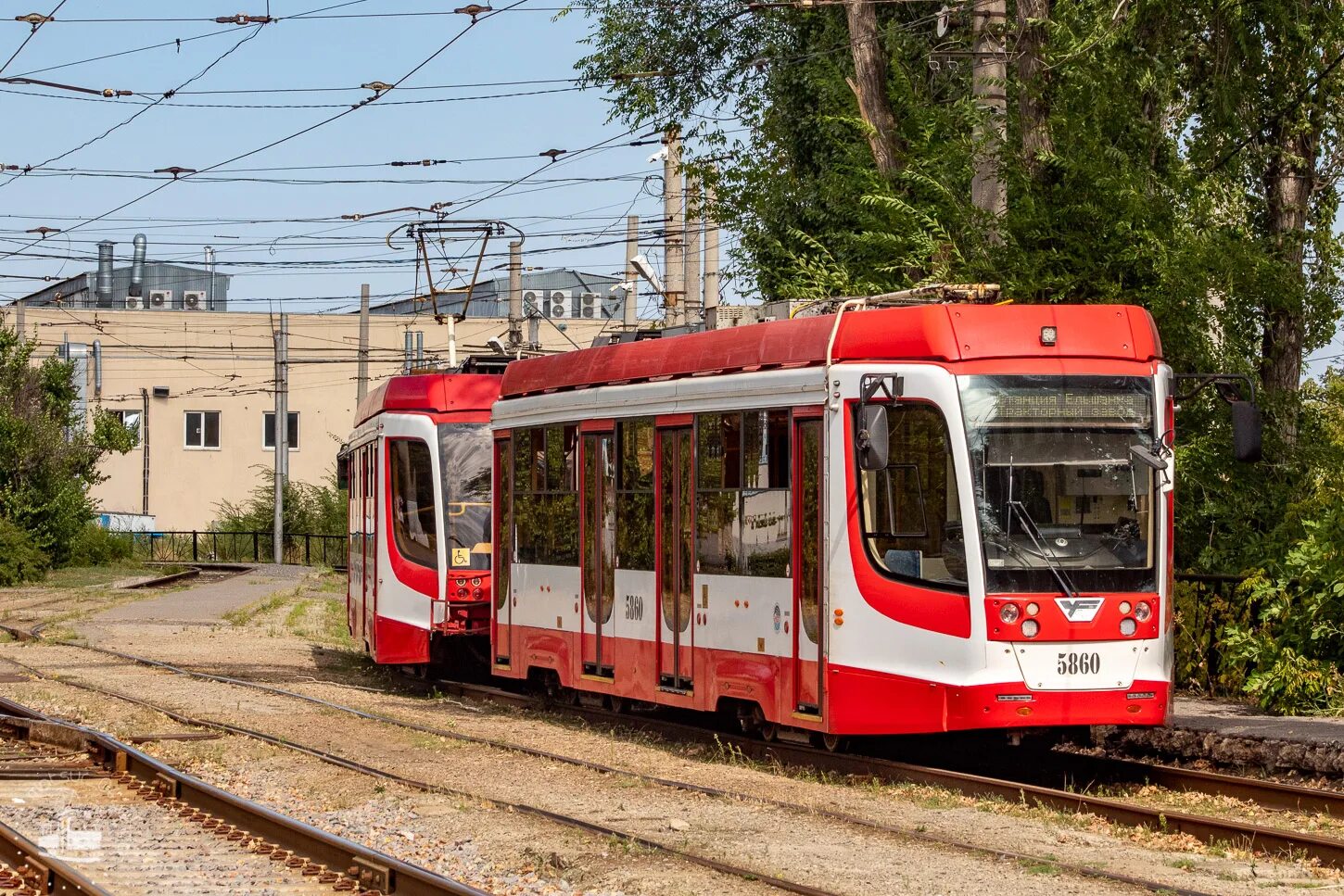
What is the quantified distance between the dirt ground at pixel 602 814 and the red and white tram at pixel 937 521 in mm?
765

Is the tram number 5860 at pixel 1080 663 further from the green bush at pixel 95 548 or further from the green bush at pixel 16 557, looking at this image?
the green bush at pixel 95 548

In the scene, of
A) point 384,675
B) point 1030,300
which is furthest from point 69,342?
point 1030,300

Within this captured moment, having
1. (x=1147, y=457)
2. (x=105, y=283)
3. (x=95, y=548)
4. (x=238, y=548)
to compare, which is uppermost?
(x=105, y=283)

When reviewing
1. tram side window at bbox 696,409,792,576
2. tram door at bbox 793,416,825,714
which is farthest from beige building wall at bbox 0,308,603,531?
→ tram door at bbox 793,416,825,714

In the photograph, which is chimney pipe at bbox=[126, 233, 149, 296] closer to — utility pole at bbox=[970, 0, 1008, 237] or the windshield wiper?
utility pole at bbox=[970, 0, 1008, 237]

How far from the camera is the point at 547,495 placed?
16.1 meters

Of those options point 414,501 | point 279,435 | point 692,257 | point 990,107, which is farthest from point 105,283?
point 990,107

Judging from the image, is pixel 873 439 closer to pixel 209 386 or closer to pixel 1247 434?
pixel 1247 434

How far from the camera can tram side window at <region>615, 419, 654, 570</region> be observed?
14.4m

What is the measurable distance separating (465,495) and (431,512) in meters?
0.40

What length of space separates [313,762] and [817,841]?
15.8 ft

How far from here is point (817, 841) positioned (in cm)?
977

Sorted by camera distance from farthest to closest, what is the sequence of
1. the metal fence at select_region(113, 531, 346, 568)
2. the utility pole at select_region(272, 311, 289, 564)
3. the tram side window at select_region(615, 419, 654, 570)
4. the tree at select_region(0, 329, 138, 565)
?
the metal fence at select_region(113, 531, 346, 568) < the utility pole at select_region(272, 311, 289, 564) < the tree at select_region(0, 329, 138, 565) < the tram side window at select_region(615, 419, 654, 570)

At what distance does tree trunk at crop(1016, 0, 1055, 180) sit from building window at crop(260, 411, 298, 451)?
56150 millimetres
